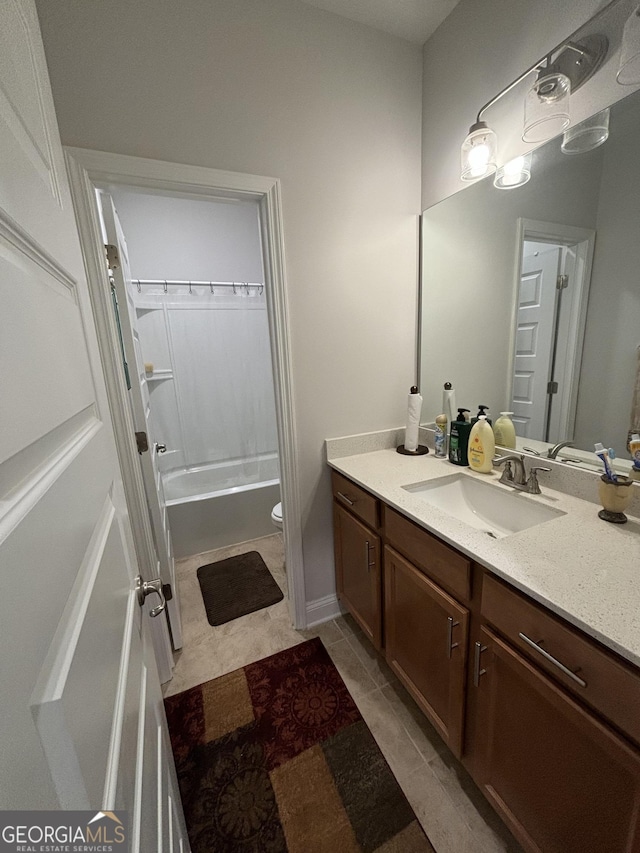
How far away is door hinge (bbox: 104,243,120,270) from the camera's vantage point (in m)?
1.24

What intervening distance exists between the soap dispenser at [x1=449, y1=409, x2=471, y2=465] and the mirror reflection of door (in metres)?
0.20

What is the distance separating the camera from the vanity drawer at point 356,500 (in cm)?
134

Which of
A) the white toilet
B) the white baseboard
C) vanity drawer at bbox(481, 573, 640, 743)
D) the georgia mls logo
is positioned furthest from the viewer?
the white toilet

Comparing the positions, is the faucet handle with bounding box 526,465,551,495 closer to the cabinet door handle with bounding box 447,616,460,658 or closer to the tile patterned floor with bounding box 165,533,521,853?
the cabinet door handle with bounding box 447,616,460,658

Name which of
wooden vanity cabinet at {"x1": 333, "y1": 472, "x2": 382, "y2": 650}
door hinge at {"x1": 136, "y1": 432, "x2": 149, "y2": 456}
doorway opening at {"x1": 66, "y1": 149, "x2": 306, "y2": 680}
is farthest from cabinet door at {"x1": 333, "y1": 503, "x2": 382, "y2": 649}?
door hinge at {"x1": 136, "y1": 432, "x2": 149, "y2": 456}

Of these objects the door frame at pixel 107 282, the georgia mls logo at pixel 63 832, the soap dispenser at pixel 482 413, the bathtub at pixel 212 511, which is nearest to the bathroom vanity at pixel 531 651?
the soap dispenser at pixel 482 413

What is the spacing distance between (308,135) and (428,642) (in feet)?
6.43

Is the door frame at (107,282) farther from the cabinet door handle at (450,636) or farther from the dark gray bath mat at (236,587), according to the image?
the cabinet door handle at (450,636)

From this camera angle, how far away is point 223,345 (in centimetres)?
293

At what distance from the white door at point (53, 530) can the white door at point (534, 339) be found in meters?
1.42

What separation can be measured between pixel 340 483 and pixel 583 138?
4.85 ft

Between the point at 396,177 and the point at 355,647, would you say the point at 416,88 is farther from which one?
the point at 355,647

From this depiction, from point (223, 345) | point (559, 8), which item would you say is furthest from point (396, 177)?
point (223, 345)

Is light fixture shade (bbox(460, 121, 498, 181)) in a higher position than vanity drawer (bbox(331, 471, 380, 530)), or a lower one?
higher
